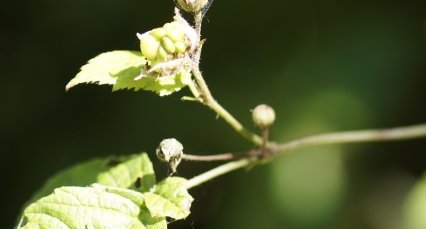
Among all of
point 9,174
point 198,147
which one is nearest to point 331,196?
point 198,147

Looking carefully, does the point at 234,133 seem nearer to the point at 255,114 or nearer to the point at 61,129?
the point at 61,129

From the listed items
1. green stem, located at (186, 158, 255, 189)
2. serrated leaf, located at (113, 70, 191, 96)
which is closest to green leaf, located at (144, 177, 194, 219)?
green stem, located at (186, 158, 255, 189)

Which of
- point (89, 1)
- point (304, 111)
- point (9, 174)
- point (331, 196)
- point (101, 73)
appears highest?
point (89, 1)

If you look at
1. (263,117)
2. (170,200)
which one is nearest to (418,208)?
(263,117)

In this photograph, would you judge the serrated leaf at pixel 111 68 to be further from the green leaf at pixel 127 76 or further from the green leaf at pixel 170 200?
the green leaf at pixel 170 200

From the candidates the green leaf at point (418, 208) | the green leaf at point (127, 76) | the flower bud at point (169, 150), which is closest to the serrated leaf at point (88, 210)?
the flower bud at point (169, 150)

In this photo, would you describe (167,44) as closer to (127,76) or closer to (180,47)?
(180,47)
